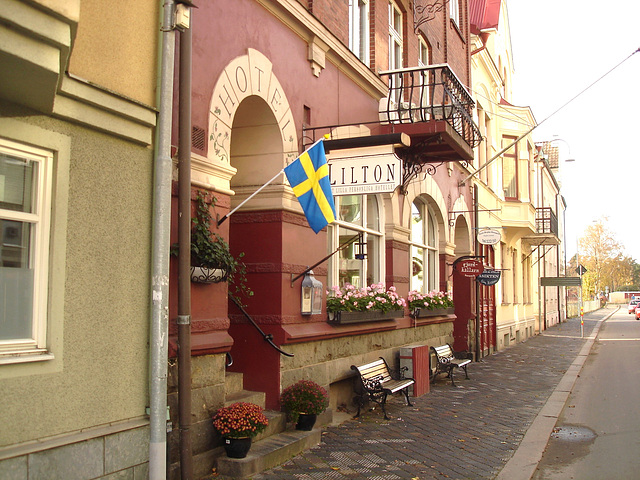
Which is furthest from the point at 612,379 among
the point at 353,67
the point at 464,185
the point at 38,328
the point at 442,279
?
the point at 38,328

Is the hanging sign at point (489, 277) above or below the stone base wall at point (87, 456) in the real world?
above

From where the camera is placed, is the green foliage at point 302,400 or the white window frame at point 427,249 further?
the white window frame at point 427,249

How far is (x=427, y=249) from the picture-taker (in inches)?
616

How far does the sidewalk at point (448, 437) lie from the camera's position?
6.84 meters

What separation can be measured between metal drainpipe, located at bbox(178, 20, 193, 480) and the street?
3883 millimetres

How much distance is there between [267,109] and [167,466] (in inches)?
176

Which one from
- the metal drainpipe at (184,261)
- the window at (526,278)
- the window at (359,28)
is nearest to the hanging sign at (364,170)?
the metal drainpipe at (184,261)

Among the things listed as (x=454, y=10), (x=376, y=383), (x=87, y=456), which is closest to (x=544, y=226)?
(x=454, y=10)

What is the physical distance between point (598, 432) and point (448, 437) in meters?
2.46

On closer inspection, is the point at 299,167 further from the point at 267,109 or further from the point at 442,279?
the point at 442,279

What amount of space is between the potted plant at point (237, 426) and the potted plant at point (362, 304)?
308 cm

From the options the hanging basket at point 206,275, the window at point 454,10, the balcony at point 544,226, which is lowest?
the hanging basket at point 206,275

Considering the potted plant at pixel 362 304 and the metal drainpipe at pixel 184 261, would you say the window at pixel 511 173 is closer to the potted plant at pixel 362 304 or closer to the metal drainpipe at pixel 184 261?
the potted plant at pixel 362 304

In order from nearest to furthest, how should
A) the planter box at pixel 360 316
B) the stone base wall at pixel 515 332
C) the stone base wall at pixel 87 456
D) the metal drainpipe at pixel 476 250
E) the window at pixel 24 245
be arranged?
1. the stone base wall at pixel 87 456
2. the window at pixel 24 245
3. the planter box at pixel 360 316
4. the metal drainpipe at pixel 476 250
5. the stone base wall at pixel 515 332
